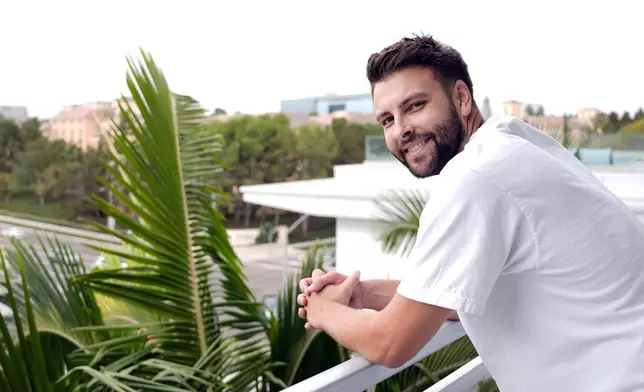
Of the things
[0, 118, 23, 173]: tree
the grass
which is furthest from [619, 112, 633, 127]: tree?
[0, 118, 23, 173]: tree

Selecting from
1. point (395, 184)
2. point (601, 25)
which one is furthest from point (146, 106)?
point (601, 25)

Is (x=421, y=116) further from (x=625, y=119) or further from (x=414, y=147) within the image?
(x=625, y=119)

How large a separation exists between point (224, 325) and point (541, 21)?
46.4ft

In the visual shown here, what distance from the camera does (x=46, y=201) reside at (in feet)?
74.9

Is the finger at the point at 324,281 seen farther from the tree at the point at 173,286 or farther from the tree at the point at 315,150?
the tree at the point at 315,150

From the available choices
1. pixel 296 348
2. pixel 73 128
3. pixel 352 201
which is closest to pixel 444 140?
pixel 296 348

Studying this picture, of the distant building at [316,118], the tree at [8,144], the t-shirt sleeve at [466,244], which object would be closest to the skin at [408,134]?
the t-shirt sleeve at [466,244]

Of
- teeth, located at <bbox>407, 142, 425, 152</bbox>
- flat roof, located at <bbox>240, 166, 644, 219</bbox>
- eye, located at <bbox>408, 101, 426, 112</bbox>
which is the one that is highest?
eye, located at <bbox>408, 101, 426, 112</bbox>

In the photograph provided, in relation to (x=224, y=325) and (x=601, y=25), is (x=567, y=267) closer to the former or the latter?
(x=224, y=325)

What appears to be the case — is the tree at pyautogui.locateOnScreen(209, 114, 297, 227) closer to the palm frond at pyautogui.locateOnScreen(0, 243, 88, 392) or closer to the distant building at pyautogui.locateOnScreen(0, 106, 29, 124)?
the distant building at pyautogui.locateOnScreen(0, 106, 29, 124)

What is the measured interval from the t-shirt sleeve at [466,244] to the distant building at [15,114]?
949 inches

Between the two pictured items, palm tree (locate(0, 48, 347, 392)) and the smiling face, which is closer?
the smiling face

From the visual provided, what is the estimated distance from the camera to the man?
1.99 feet

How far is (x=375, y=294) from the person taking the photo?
0.91 m
